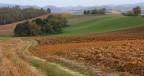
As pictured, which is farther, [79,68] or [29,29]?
[29,29]

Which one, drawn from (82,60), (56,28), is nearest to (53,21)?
(56,28)

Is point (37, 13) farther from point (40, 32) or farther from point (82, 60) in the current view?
point (82, 60)

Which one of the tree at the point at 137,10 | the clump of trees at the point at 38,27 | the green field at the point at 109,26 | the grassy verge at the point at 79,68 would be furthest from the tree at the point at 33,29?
the grassy verge at the point at 79,68

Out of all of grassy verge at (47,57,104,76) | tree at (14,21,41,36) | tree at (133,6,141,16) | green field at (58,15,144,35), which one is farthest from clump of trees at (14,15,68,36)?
grassy verge at (47,57,104,76)

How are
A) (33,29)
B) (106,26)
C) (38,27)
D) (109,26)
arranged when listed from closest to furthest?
(109,26)
(106,26)
(33,29)
(38,27)

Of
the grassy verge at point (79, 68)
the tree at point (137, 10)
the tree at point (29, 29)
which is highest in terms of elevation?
the grassy verge at point (79, 68)

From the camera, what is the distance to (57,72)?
19438 millimetres

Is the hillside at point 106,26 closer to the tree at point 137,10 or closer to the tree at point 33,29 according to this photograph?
the tree at point 33,29

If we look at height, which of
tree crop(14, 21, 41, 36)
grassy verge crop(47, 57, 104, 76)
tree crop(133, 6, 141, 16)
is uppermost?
grassy verge crop(47, 57, 104, 76)

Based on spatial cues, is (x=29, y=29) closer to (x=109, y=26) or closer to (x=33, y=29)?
(x=33, y=29)

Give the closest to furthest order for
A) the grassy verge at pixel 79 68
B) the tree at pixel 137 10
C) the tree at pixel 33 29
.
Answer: the grassy verge at pixel 79 68, the tree at pixel 33 29, the tree at pixel 137 10

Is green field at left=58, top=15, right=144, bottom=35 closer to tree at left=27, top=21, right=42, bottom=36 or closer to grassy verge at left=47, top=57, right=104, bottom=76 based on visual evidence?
tree at left=27, top=21, right=42, bottom=36

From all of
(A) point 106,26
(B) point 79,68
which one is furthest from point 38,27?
(B) point 79,68

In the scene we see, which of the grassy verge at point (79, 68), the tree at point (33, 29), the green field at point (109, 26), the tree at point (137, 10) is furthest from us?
the tree at point (137, 10)
